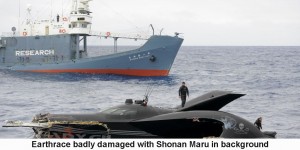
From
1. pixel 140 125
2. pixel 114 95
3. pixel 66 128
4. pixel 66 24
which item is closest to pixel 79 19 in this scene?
pixel 66 24

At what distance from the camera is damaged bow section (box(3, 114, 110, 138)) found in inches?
638

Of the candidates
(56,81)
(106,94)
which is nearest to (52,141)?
(106,94)

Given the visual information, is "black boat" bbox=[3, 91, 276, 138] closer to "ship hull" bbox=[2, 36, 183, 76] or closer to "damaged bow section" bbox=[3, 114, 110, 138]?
"damaged bow section" bbox=[3, 114, 110, 138]

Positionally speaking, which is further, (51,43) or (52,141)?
(51,43)

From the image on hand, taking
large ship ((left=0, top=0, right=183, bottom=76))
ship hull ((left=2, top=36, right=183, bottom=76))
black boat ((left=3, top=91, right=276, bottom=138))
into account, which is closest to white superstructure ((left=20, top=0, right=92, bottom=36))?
large ship ((left=0, top=0, right=183, bottom=76))

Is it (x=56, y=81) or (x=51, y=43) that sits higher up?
(x=51, y=43)

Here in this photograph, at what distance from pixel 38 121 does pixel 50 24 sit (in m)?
52.5

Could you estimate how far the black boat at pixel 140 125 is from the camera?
637 inches

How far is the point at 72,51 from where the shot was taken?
213ft

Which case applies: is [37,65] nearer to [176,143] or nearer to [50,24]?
[50,24]

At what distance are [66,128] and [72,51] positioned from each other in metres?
49.8

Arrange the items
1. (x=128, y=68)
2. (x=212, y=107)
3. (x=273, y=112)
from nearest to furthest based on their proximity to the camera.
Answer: (x=212, y=107)
(x=273, y=112)
(x=128, y=68)

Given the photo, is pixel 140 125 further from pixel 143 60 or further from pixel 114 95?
pixel 143 60

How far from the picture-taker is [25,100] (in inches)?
1467
